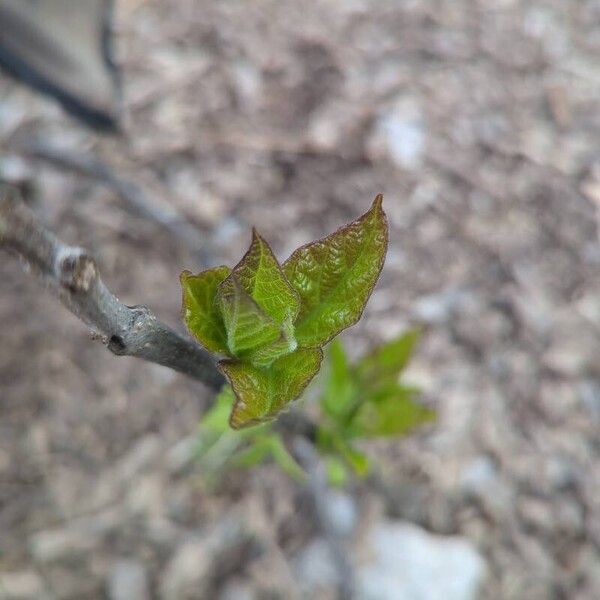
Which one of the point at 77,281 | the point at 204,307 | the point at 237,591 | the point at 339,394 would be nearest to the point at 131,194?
the point at 339,394

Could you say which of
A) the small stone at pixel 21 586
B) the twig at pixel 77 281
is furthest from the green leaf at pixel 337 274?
the small stone at pixel 21 586

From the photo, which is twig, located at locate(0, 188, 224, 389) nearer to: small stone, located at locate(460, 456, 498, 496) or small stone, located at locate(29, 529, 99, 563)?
small stone, located at locate(29, 529, 99, 563)

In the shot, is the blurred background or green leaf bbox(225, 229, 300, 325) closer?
green leaf bbox(225, 229, 300, 325)

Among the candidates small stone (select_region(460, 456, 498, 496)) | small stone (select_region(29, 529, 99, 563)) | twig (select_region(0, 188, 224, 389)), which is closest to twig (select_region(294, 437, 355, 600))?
small stone (select_region(460, 456, 498, 496))

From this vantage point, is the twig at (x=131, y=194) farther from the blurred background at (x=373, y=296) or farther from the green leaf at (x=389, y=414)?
the green leaf at (x=389, y=414)

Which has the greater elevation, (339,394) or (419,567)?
(339,394)

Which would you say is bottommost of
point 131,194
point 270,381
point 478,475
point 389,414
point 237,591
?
point 237,591

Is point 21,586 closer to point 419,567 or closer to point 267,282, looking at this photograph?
point 419,567
